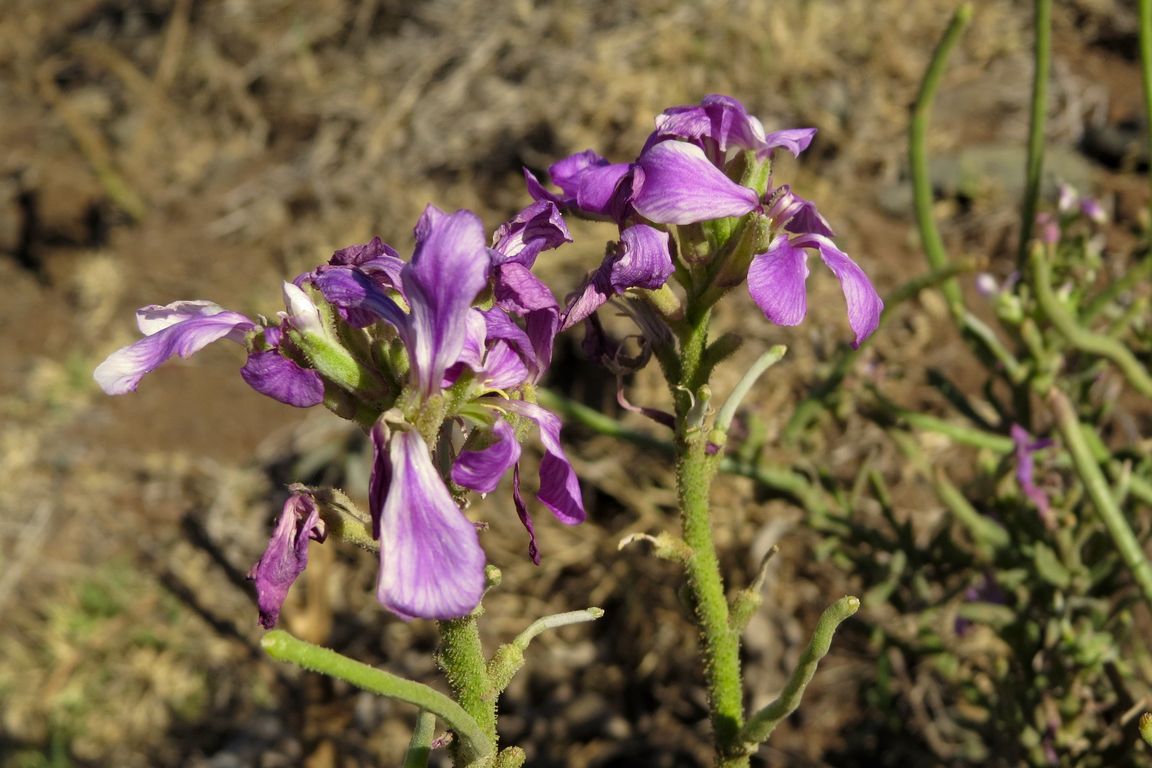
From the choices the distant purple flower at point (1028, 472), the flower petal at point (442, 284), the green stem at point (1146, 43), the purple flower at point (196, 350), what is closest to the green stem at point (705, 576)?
the flower petal at point (442, 284)

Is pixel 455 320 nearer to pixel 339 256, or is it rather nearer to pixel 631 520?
pixel 339 256

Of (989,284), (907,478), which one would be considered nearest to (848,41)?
(907,478)

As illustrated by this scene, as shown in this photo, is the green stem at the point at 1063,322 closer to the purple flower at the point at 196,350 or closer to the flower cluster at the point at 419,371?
the flower cluster at the point at 419,371

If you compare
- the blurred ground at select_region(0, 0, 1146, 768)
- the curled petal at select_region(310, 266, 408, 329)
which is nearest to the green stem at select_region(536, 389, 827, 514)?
the blurred ground at select_region(0, 0, 1146, 768)

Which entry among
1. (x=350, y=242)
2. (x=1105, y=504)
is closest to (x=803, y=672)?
(x=1105, y=504)

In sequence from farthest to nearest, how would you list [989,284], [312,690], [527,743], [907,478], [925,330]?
[925,330], [907,478], [527,743], [312,690], [989,284]

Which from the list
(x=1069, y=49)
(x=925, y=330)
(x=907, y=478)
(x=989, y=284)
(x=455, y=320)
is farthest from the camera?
(x=1069, y=49)
